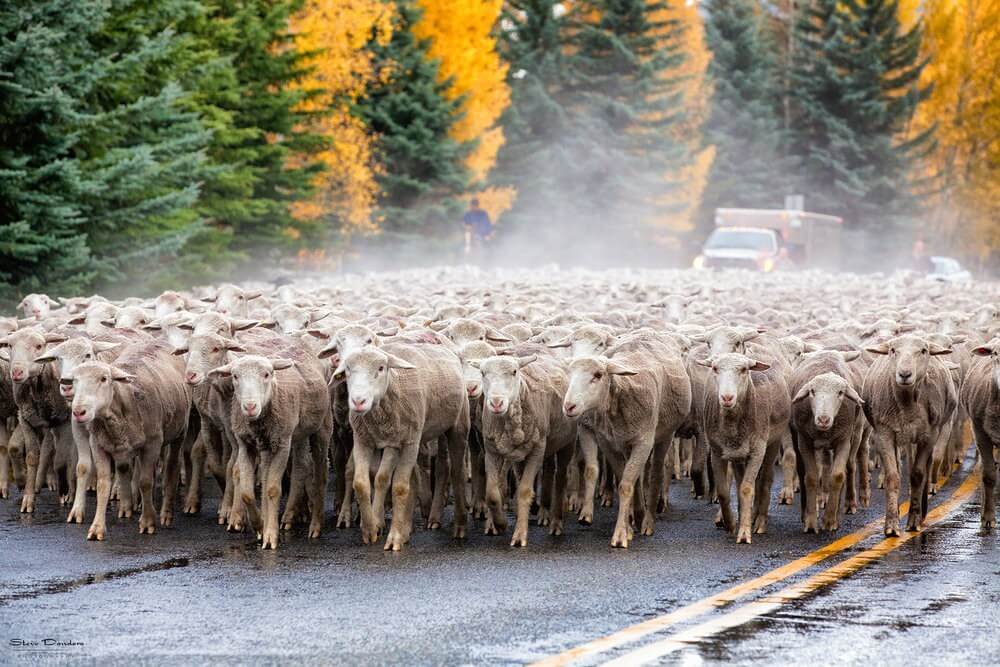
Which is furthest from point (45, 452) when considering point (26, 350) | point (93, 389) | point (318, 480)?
point (318, 480)

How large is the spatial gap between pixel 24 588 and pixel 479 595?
2773mm

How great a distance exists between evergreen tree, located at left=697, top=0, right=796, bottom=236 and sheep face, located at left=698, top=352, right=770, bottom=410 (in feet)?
210

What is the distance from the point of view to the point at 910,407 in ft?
45.6

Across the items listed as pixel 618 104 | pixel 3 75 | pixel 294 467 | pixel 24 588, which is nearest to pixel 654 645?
pixel 24 588

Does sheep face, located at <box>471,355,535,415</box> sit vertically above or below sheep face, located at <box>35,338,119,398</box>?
above

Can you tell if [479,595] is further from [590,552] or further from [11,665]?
[11,665]

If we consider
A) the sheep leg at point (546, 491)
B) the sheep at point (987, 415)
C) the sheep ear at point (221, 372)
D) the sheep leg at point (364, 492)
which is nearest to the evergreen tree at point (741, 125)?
the sheep at point (987, 415)

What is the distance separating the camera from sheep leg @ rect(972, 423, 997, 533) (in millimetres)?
13531

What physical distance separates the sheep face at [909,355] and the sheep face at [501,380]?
2.95 meters

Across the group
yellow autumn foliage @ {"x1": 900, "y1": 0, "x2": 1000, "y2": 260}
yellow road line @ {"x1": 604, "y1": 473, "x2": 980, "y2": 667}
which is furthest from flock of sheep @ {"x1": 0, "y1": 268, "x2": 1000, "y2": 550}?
yellow autumn foliage @ {"x1": 900, "y1": 0, "x2": 1000, "y2": 260}

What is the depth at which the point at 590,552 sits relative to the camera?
12.5 metres

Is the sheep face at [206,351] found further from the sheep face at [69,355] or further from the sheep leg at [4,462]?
the sheep leg at [4,462]

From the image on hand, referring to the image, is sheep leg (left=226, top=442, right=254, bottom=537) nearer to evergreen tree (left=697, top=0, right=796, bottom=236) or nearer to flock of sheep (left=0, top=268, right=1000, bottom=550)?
flock of sheep (left=0, top=268, right=1000, bottom=550)

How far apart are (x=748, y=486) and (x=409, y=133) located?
40.6m
